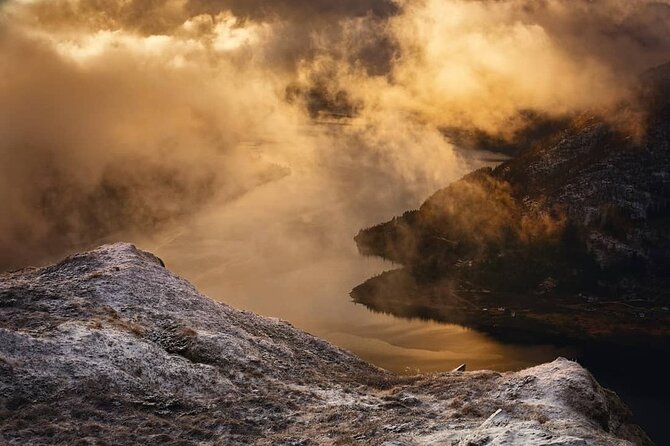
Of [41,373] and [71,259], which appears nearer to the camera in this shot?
[41,373]

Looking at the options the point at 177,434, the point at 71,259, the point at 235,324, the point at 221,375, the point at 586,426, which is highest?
the point at 71,259

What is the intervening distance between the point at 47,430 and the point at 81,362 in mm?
5718

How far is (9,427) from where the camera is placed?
3662 centimetres

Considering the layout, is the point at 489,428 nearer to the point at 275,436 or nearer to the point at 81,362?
the point at 275,436

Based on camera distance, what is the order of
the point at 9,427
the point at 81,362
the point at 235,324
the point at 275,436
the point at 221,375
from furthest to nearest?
1. the point at 235,324
2. the point at 221,375
3. the point at 81,362
4. the point at 275,436
5. the point at 9,427

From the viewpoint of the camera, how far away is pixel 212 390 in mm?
43344

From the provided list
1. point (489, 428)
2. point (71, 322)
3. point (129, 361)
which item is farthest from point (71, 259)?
point (489, 428)

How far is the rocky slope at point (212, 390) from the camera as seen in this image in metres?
38.1

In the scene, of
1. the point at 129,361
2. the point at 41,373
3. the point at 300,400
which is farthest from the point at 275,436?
the point at 41,373

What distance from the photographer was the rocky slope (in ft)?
125

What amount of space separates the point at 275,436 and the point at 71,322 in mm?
15256

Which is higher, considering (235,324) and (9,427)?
(235,324)

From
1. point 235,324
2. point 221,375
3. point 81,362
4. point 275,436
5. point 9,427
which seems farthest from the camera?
point 235,324

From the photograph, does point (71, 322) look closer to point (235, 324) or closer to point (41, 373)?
point (41, 373)
